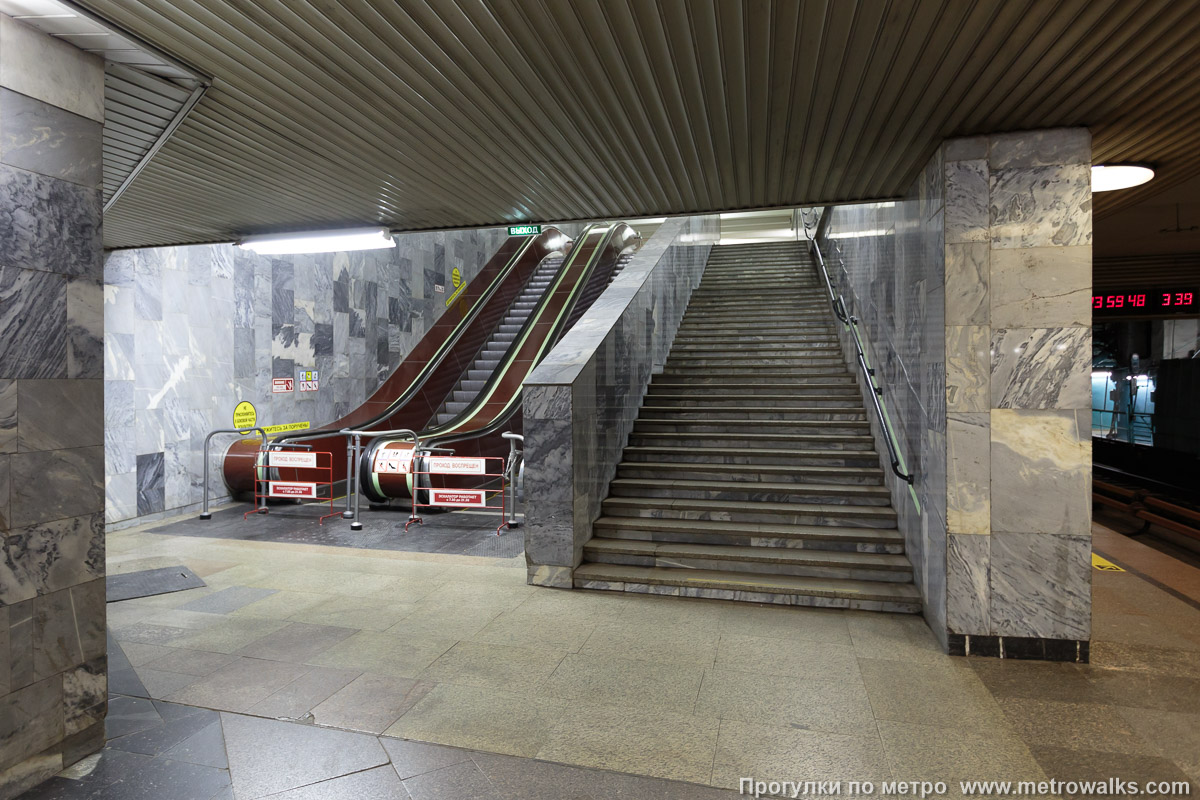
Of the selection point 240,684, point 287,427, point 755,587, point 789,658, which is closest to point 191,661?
point 240,684

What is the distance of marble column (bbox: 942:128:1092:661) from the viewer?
3.76m

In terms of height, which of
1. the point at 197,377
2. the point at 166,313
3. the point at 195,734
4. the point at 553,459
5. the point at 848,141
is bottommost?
the point at 195,734

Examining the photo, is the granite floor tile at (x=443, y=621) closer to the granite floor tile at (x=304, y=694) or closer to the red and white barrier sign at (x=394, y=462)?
the granite floor tile at (x=304, y=694)

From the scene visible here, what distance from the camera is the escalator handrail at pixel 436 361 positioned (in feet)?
29.6

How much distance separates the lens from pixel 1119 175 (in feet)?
14.4

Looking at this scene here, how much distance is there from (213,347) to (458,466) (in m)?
3.83

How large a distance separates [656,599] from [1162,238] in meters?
7.58

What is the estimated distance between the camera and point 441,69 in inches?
122

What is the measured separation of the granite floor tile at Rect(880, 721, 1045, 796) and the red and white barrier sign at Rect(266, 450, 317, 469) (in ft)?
22.1

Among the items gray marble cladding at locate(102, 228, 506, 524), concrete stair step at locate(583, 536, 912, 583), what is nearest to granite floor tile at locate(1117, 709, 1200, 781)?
concrete stair step at locate(583, 536, 912, 583)

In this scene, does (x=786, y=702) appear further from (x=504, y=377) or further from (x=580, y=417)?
(x=504, y=377)

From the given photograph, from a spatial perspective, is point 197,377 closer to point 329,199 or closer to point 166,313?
point 166,313

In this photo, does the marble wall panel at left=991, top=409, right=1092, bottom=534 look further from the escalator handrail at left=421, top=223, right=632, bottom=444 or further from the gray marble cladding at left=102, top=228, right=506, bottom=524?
the gray marble cladding at left=102, top=228, right=506, bottom=524

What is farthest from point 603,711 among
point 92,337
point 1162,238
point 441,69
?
point 1162,238
